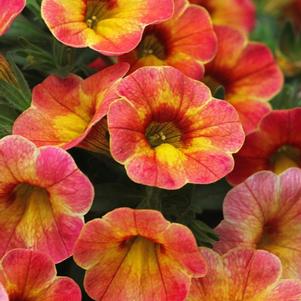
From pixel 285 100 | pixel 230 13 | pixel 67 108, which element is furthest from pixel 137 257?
pixel 230 13

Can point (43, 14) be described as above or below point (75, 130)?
above

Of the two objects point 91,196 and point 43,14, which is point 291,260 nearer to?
point 91,196

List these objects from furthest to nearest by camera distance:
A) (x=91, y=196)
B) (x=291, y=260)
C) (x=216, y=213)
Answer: (x=216, y=213) → (x=291, y=260) → (x=91, y=196)

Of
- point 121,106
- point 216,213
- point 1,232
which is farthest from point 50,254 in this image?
point 216,213

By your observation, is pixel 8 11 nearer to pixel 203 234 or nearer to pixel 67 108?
pixel 67 108

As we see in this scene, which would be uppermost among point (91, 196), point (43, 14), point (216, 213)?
point (43, 14)

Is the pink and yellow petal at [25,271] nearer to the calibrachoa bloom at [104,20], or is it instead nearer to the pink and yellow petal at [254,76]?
the calibrachoa bloom at [104,20]

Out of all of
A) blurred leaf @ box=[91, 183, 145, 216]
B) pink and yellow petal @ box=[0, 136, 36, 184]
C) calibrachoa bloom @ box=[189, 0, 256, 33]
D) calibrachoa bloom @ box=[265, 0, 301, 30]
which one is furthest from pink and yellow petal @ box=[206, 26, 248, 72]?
calibrachoa bloom @ box=[265, 0, 301, 30]
